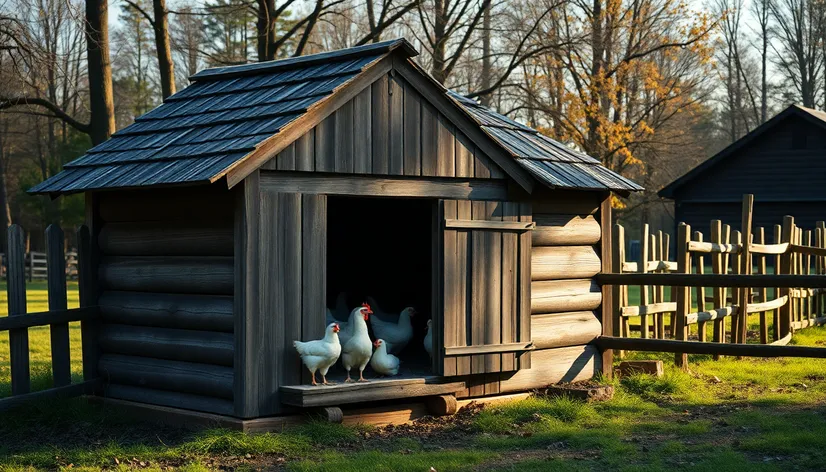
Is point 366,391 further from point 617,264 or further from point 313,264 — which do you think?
point 617,264

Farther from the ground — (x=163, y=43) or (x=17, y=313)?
(x=163, y=43)

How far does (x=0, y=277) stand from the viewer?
40.7m

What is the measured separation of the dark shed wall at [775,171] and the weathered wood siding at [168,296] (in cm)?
2759

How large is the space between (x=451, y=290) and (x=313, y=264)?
149cm

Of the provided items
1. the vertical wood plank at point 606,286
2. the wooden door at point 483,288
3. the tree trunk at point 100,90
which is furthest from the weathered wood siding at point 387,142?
the tree trunk at point 100,90

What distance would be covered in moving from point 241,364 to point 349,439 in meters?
1.12

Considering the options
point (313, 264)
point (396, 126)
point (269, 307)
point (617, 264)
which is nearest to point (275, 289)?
point (269, 307)

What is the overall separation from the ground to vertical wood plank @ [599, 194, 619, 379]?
34.1 inches

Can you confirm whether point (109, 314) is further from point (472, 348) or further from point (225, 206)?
point (472, 348)

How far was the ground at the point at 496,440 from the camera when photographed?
7855mm

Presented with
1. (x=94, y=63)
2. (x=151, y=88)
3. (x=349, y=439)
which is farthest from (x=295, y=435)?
(x=151, y=88)

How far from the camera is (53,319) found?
32.3 feet

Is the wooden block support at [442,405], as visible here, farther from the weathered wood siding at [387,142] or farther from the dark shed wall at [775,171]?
the dark shed wall at [775,171]

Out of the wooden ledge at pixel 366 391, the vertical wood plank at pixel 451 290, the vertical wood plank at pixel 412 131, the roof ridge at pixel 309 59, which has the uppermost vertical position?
the roof ridge at pixel 309 59
